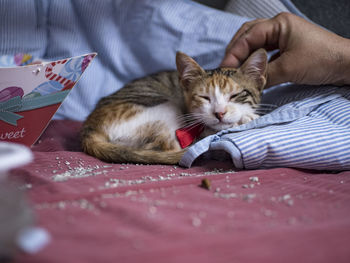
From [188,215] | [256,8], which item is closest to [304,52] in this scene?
[256,8]

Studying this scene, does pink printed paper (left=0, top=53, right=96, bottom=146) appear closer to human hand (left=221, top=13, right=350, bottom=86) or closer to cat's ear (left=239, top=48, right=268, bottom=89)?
cat's ear (left=239, top=48, right=268, bottom=89)

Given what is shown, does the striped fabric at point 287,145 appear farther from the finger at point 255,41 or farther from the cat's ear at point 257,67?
the finger at point 255,41

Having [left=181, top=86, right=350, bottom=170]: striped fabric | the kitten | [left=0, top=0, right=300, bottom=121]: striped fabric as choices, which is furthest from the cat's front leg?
[left=0, top=0, right=300, bottom=121]: striped fabric

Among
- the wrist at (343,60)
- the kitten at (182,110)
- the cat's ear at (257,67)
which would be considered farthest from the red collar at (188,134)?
the wrist at (343,60)

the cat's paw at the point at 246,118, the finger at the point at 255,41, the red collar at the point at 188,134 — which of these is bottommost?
the red collar at the point at 188,134

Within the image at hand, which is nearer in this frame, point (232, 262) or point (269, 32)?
point (232, 262)

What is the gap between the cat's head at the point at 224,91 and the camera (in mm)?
Result: 1218

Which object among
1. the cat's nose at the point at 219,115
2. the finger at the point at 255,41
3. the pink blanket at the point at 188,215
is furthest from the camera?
the finger at the point at 255,41

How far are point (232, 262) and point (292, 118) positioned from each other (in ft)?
2.63

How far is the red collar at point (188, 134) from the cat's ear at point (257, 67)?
0.98ft

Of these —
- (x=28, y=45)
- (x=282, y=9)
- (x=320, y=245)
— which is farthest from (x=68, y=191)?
(x=282, y=9)

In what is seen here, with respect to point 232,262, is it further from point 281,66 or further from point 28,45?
point 28,45

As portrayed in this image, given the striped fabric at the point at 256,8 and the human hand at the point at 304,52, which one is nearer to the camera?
the human hand at the point at 304,52

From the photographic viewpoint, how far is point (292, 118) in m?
1.15
